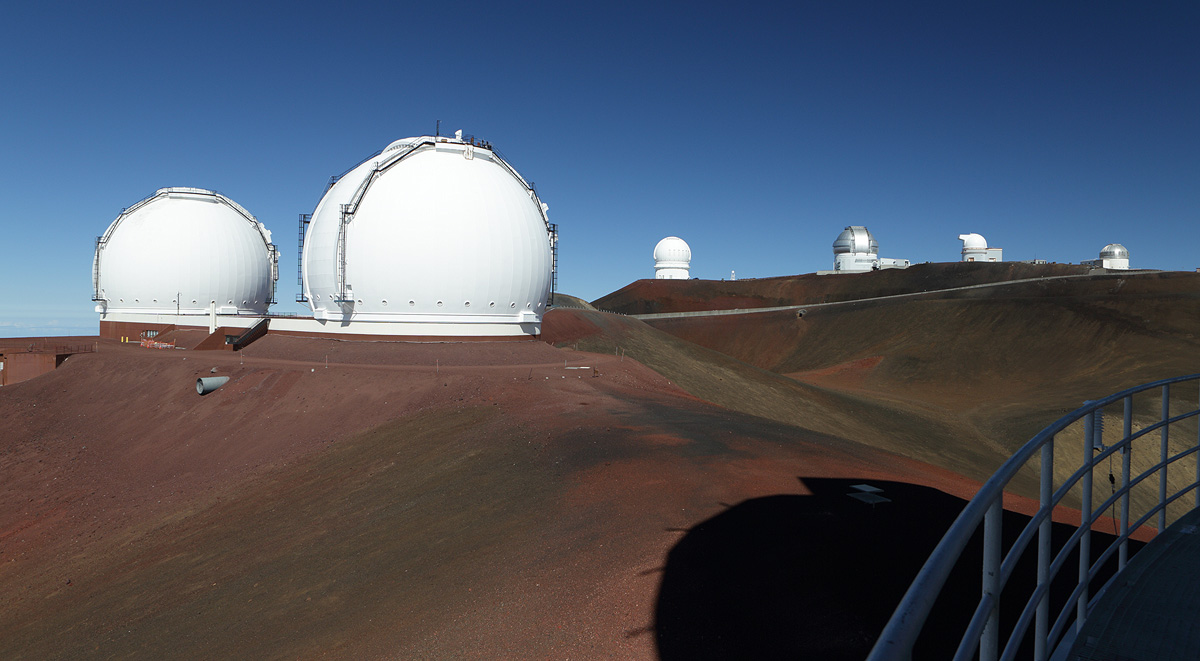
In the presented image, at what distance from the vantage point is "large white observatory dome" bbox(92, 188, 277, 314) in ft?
119

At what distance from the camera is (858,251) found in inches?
2921

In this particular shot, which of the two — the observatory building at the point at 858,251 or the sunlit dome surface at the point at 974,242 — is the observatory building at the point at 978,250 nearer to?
the sunlit dome surface at the point at 974,242

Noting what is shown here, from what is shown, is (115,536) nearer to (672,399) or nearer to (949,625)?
(672,399)

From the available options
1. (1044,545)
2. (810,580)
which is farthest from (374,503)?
(1044,545)

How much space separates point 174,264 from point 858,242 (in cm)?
6283

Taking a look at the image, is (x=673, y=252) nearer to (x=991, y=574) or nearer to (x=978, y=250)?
(x=978, y=250)

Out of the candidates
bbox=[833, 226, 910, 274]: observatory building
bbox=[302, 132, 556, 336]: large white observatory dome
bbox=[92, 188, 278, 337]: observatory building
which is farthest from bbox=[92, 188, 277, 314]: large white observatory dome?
bbox=[833, 226, 910, 274]: observatory building

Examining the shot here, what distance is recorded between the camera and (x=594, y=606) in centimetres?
591

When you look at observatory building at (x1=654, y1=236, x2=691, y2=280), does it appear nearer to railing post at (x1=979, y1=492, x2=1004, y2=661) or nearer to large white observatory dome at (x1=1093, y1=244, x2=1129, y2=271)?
large white observatory dome at (x1=1093, y1=244, x2=1129, y2=271)

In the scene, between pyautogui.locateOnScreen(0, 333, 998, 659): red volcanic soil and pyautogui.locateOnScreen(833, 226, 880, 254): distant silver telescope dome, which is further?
pyautogui.locateOnScreen(833, 226, 880, 254): distant silver telescope dome

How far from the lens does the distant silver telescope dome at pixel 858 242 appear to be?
74188mm

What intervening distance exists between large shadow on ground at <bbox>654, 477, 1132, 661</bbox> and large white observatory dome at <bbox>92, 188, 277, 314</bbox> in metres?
35.9

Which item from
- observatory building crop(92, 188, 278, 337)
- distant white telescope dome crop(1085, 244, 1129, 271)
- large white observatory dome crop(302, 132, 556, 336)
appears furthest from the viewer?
distant white telescope dome crop(1085, 244, 1129, 271)

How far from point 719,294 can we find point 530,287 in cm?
4323
